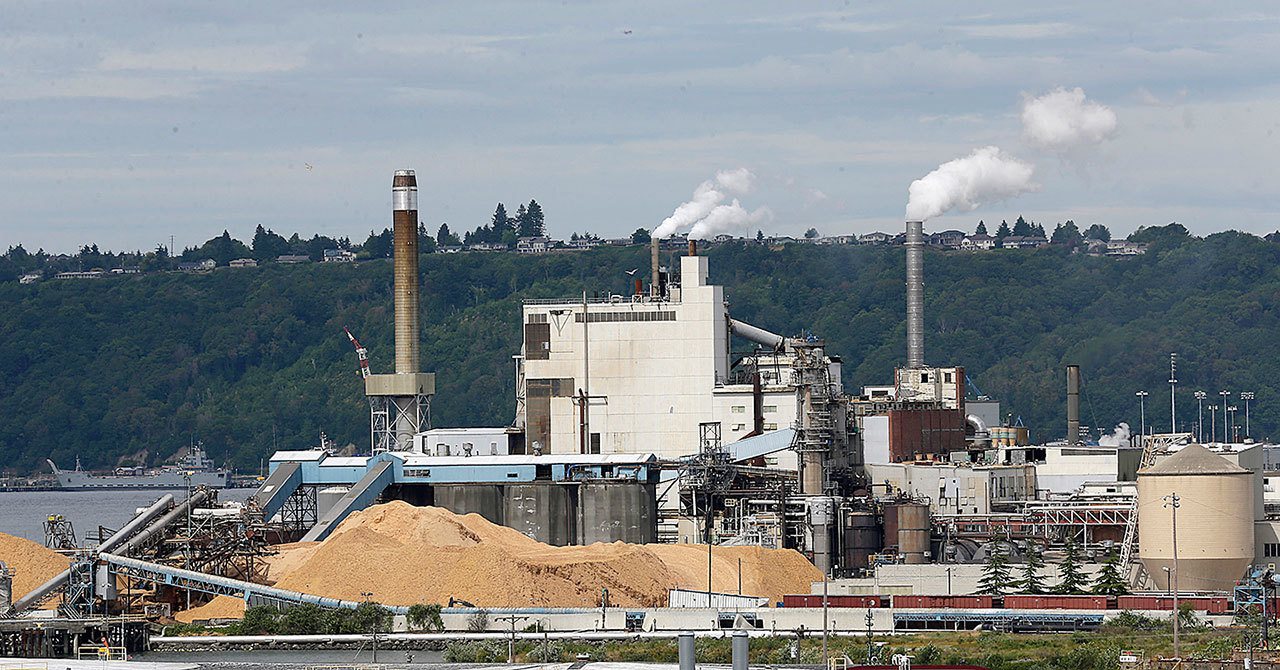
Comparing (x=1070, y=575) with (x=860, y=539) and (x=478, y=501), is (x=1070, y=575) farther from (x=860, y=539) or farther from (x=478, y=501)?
(x=478, y=501)

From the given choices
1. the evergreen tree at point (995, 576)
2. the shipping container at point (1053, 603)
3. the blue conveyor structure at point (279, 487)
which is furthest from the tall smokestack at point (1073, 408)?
the shipping container at point (1053, 603)

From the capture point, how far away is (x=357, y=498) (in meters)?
122

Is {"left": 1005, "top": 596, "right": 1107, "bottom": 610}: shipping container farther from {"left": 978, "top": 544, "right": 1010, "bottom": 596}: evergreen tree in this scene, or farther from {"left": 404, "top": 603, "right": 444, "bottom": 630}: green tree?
{"left": 404, "top": 603, "right": 444, "bottom": 630}: green tree

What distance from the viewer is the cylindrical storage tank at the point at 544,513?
124 m

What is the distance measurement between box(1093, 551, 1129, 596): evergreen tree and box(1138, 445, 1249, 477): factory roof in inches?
181

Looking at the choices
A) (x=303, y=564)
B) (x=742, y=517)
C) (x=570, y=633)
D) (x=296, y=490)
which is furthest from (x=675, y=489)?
(x=570, y=633)

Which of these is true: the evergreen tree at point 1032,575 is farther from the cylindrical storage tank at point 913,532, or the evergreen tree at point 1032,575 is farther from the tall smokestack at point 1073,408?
the tall smokestack at point 1073,408

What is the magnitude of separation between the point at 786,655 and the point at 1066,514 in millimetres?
38556

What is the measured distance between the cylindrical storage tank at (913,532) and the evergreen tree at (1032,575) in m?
5.50

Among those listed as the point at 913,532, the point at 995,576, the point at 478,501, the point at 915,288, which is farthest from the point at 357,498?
the point at 915,288

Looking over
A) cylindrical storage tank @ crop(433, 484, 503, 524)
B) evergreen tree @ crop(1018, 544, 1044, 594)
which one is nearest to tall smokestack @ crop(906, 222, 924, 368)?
cylindrical storage tank @ crop(433, 484, 503, 524)

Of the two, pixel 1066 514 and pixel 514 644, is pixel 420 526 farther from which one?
pixel 1066 514

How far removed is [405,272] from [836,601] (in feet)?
187

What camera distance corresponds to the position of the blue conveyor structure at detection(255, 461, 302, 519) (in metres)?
121
